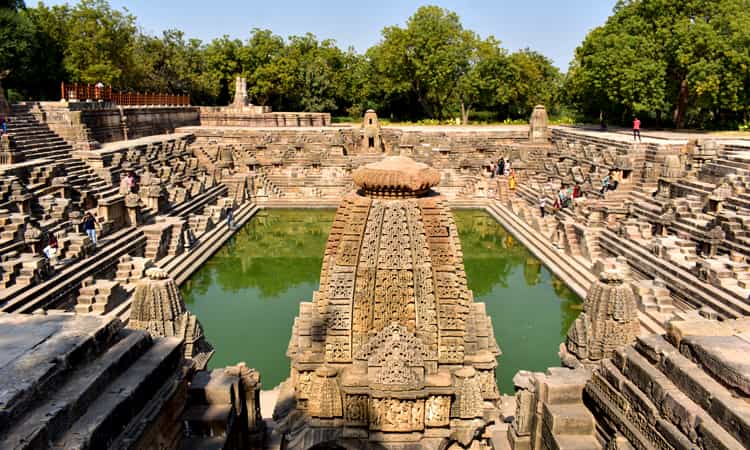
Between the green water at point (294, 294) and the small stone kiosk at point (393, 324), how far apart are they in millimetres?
3955

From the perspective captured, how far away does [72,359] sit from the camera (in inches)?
119

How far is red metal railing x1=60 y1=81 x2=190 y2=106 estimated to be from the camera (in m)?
27.3

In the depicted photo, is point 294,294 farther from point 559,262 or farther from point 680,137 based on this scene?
point 680,137

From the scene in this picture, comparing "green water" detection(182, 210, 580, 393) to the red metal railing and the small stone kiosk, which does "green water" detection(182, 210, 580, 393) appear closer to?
the small stone kiosk

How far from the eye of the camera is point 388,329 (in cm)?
565

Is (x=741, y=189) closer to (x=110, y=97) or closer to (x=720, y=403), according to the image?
(x=720, y=403)

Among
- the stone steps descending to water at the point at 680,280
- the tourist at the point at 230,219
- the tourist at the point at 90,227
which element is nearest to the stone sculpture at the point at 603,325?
the stone steps descending to water at the point at 680,280

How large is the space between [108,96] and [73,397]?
3140cm

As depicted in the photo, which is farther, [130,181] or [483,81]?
[483,81]

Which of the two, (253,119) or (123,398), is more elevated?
(253,119)

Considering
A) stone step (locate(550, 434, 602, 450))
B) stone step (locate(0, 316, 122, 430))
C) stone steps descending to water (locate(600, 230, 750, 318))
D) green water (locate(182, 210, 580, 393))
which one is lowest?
green water (locate(182, 210, 580, 393))

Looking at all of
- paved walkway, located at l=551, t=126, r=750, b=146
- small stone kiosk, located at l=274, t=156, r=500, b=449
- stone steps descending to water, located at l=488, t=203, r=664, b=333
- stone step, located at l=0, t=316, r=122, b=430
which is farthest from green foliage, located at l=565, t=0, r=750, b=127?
stone step, located at l=0, t=316, r=122, b=430

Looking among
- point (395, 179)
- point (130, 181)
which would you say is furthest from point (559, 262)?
point (130, 181)

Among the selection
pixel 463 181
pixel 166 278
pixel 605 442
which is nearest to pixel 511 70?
pixel 463 181
